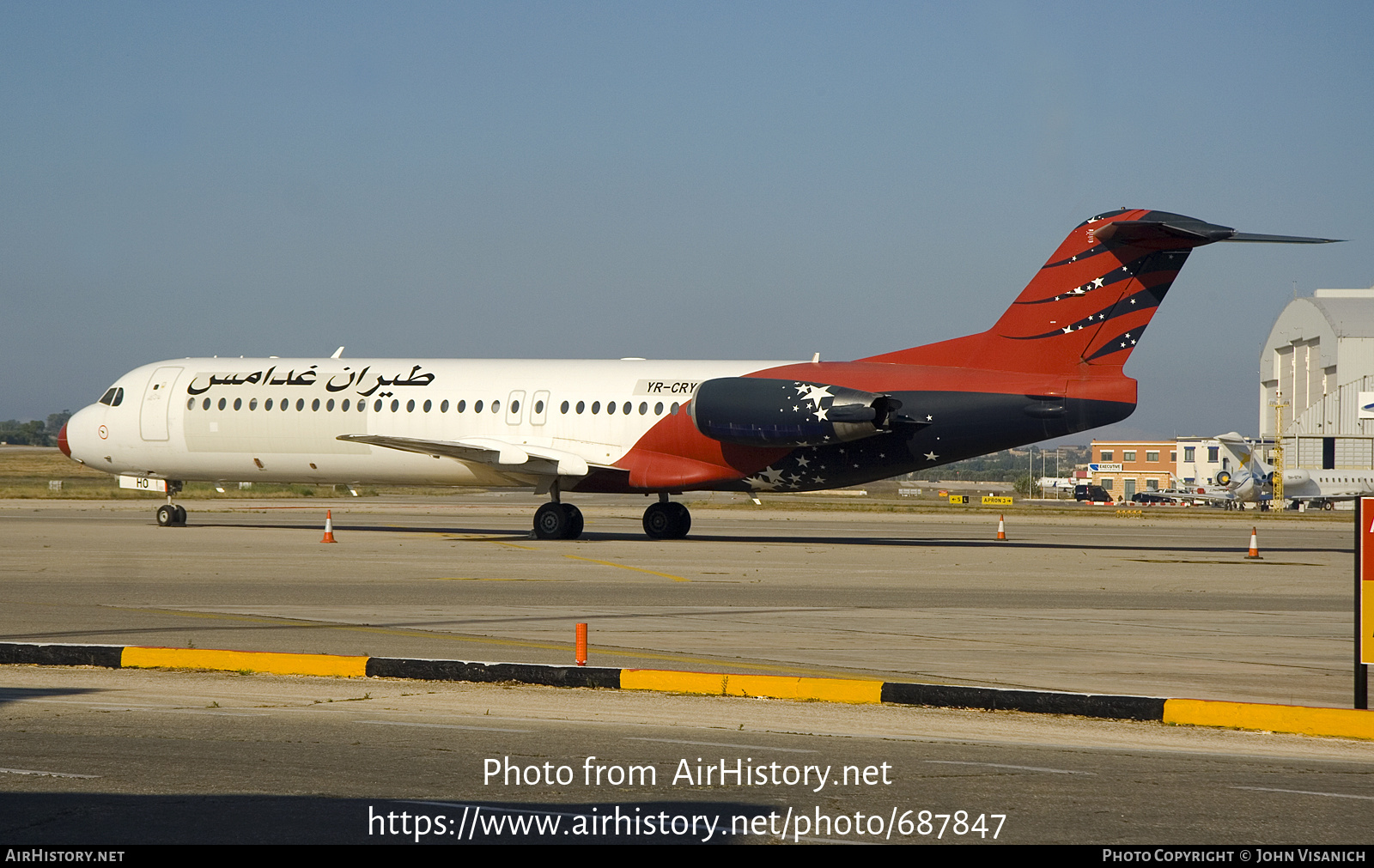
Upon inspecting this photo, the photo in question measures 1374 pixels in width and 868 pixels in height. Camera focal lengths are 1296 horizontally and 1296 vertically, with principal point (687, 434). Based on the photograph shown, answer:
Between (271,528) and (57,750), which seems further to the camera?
(271,528)

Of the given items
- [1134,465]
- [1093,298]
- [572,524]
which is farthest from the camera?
[1134,465]

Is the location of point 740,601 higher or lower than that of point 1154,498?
lower

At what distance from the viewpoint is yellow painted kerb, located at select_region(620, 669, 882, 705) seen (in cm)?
1061

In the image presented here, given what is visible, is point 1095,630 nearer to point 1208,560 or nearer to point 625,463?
point 1208,560

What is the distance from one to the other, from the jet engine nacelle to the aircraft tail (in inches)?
107

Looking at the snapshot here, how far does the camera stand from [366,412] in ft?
104

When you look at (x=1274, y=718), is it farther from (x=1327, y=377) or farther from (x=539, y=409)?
(x=1327, y=377)

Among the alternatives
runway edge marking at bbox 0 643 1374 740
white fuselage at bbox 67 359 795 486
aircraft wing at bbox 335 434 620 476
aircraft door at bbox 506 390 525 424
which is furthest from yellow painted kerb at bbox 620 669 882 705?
aircraft door at bbox 506 390 525 424

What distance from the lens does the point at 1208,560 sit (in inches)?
1089

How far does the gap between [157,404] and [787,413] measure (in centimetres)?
1694

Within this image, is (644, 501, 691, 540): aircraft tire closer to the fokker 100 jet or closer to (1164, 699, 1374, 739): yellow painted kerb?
the fokker 100 jet

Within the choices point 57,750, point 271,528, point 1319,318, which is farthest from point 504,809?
point 1319,318

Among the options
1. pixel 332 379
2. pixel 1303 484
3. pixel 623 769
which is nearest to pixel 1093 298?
pixel 332 379

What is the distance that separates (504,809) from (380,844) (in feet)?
2.80
